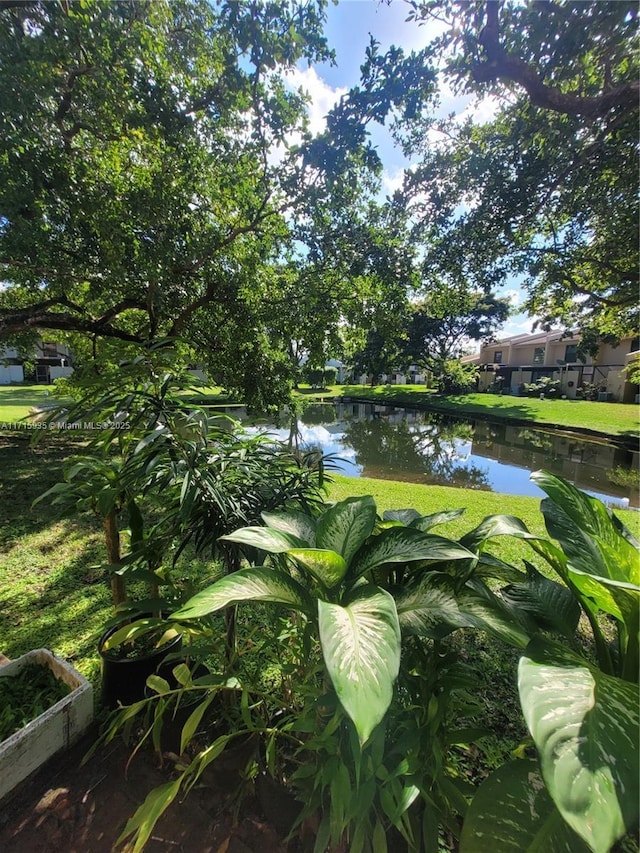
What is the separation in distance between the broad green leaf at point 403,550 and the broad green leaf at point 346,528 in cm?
4

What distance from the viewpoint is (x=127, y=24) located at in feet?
10.3

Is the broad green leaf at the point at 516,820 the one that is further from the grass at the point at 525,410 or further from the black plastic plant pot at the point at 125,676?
the grass at the point at 525,410

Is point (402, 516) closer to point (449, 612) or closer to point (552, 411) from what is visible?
point (449, 612)

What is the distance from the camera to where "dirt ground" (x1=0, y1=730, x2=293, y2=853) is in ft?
3.33

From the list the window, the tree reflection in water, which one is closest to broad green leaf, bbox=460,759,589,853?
the tree reflection in water

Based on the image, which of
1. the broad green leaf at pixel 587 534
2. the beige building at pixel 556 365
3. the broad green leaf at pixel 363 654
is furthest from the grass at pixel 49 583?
the beige building at pixel 556 365

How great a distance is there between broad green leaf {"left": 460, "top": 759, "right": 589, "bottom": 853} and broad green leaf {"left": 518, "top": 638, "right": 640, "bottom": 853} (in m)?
0.25

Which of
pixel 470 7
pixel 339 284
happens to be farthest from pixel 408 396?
pixel 470 7

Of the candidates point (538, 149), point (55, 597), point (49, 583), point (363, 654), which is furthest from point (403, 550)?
point (538, 149)

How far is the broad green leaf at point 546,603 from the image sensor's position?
0.97 meters

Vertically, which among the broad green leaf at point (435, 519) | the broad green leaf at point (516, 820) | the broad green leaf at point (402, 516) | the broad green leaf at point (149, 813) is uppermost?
the broad green leaf at point (435, 519)

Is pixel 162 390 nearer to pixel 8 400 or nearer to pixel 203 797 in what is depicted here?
pixel 203 797

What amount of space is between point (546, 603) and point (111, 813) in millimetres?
1487

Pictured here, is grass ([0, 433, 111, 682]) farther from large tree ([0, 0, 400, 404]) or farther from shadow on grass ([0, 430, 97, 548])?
large tree ([0, 0, 400, 404])
